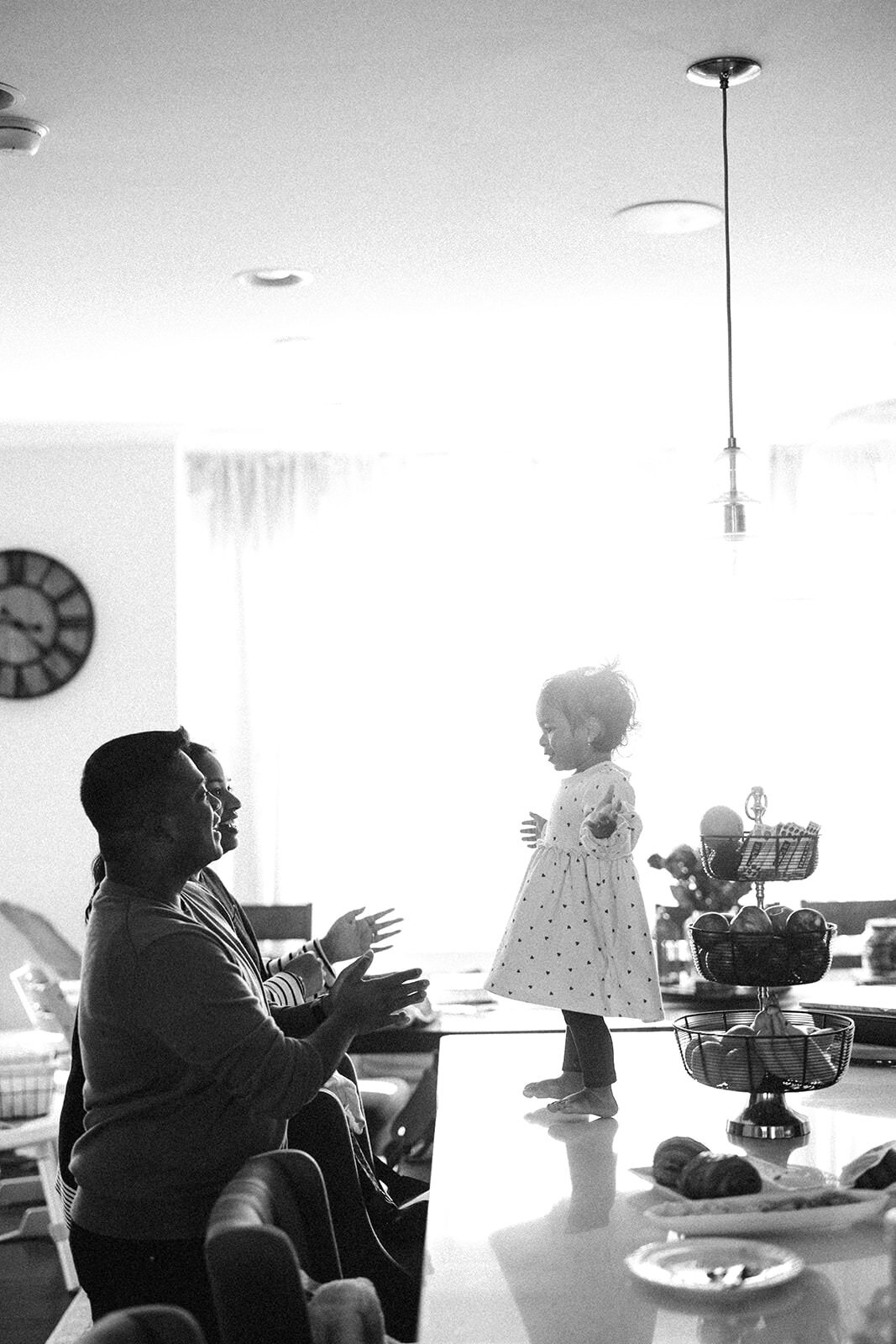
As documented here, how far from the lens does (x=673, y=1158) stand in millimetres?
1857

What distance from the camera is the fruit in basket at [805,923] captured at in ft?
6.89

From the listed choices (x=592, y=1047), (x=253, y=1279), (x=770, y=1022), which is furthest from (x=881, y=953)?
(x=253, y=1279)

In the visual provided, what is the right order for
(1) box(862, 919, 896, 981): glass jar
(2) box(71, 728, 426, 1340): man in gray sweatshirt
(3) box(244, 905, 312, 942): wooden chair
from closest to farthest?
(2) box(71, 728, 426, 1340): man in gray sweatshirt, (1) box(862, 919, 896, 981): glass jar, (3) box(244, 905, 312, 942): wooden chair

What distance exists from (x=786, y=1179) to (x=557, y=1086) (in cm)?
59

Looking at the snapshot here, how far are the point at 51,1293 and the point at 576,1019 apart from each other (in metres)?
2.34

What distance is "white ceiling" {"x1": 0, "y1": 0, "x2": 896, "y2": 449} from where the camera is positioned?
2.59 meters

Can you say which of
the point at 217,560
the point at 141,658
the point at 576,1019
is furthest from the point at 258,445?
the point at 576,1019

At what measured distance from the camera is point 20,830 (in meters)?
5.89

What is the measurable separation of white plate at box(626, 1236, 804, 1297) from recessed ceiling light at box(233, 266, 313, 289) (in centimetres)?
288

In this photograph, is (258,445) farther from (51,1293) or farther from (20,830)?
(51,1293)

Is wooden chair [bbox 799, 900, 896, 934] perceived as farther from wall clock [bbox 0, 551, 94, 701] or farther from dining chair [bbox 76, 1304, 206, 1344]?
dining chair [bbox 76, 1304, 206, 1344]

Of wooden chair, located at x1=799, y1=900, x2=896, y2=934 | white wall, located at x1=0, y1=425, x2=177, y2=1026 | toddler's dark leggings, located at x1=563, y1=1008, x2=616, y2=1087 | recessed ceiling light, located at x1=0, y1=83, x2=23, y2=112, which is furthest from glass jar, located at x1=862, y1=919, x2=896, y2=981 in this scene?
recessed ceiling light, located at x1=0, y1=83, x2=23, y2=112

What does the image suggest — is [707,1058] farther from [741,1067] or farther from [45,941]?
[45,941]

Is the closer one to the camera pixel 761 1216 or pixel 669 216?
pixel 761 1216
